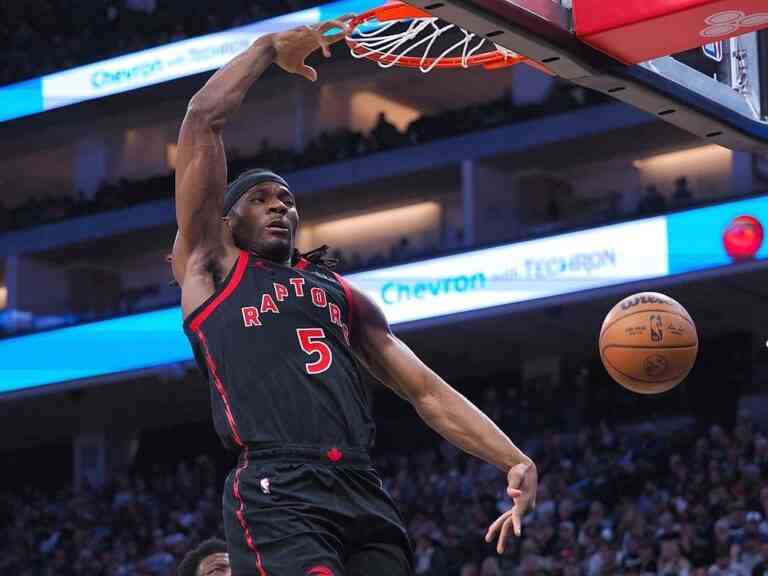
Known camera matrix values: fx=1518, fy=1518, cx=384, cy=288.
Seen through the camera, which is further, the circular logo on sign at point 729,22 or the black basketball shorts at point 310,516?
the circular logo on sign at point 729,22

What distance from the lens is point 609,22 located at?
538 cm

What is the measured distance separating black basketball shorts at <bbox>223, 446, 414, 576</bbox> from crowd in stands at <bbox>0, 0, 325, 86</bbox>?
20725mm

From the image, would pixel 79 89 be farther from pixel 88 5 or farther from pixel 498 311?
pixel 498 311

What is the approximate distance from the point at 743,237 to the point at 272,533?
47.1 ft

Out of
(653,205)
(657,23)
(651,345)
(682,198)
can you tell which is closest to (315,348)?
(657,23)

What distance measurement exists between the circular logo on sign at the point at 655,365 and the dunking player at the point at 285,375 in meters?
2.18

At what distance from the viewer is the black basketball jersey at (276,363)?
4195mm

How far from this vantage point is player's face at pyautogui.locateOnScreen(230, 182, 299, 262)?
14.5 feet

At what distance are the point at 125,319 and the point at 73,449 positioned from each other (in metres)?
6.50

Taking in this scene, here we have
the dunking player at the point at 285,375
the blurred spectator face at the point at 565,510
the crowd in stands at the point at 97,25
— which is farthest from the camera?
the crowd in stands at the point at 97,25

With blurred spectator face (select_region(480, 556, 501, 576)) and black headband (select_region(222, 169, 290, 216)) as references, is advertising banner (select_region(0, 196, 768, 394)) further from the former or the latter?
black headband (select_region(222, 169, 290, 216))

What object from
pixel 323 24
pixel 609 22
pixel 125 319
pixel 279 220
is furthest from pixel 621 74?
pixel 125 319

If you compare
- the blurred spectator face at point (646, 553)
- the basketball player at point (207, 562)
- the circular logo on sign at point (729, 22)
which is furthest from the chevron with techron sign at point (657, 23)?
the blurred spectator face at point (646, 553)

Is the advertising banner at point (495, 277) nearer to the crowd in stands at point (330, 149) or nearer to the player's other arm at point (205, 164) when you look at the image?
the crowd in stands at point (330, 149)
